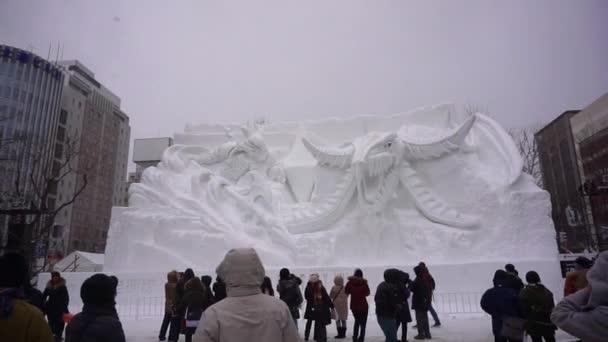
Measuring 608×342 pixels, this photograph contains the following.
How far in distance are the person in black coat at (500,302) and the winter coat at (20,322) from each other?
3.78 metres

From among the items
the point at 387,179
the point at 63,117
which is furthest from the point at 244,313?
the point at 63,117

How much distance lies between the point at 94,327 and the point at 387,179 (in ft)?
31.0

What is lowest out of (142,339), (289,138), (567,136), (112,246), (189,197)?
(142,339)

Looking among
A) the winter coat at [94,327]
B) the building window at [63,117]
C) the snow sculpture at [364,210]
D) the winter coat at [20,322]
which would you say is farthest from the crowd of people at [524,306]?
the building window at [63,117]

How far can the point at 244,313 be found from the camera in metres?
1.76

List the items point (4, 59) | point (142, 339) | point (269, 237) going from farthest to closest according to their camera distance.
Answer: point (4, 59) < point (269, 237) < point (142, 339)

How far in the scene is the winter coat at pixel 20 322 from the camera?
181 cm

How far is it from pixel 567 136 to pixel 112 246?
22.7m

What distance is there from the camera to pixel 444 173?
36.8 ft

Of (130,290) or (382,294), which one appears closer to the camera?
(382,294)

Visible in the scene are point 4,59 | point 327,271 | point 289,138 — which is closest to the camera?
point 327,271

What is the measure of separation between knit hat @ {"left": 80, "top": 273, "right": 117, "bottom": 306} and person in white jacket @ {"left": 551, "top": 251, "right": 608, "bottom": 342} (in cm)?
226

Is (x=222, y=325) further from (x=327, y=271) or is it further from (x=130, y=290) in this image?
(x=130, y=290)

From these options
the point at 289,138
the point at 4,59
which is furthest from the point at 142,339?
the point at 4,59
